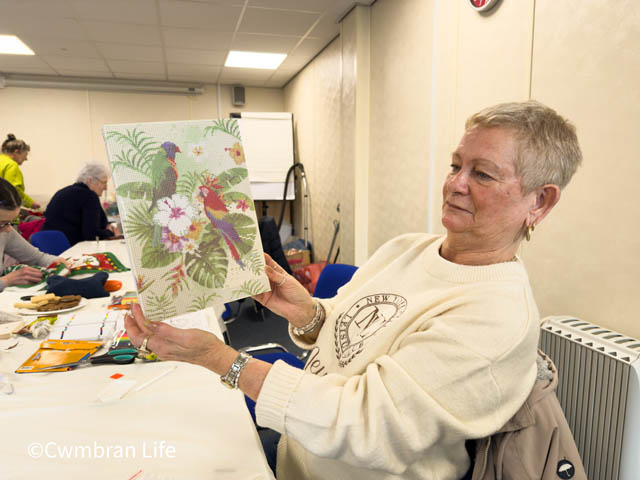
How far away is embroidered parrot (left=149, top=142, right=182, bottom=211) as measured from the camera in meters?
0.84

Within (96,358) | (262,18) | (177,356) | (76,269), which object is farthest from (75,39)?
(177,356)

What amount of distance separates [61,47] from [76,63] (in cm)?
70

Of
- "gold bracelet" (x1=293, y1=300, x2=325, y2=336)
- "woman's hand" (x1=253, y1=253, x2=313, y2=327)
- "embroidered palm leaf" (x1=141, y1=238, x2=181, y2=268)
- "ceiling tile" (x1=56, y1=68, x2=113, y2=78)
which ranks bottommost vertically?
"gold bracelet" (x1=293, y1=300, x2=325, y2=336)

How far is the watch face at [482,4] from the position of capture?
221 cm

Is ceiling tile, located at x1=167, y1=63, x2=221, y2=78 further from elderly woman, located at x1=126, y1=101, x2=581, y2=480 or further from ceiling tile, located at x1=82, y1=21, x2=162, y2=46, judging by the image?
elderly woman, located at x1=126, y1=101, x2=581, y2=480

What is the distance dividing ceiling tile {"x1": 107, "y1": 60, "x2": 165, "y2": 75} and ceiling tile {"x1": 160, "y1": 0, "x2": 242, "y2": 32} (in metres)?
1.60

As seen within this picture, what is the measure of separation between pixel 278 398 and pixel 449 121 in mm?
2299

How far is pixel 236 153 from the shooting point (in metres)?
0.90

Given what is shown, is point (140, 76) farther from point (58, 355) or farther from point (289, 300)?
point (289, 300)

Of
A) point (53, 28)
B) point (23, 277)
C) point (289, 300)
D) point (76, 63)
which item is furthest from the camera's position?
point (76, 63)

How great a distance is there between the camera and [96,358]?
133cm

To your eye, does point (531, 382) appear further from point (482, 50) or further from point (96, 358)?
point (482, 50)

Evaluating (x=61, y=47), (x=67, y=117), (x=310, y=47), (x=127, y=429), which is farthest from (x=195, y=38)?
(x=127, y=429)

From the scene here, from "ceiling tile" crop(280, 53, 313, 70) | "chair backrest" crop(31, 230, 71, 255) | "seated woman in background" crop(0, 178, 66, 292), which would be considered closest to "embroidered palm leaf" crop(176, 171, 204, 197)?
"seated woman in background" crop(0, 178, 66, 292)
